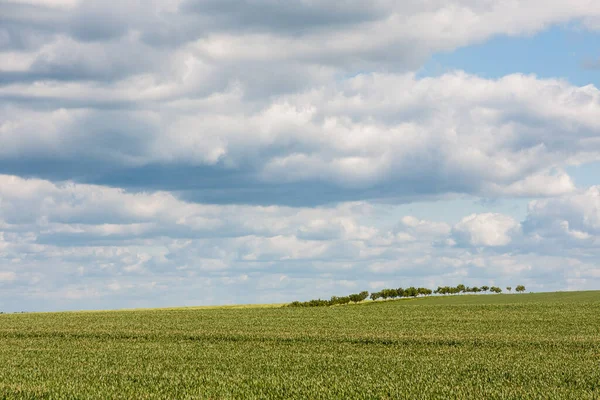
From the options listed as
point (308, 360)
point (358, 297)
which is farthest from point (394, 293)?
point (308, 360)

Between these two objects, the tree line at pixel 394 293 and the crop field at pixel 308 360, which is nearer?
the crop field at pixel 308 360

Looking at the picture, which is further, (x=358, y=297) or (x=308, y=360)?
(x=358, y=297)

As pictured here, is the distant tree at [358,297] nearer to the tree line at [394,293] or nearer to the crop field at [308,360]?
the tree line at [394,293]

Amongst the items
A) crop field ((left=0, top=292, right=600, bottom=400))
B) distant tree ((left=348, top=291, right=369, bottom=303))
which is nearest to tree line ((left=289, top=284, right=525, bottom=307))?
distant tree ((left=348, top=291, right=369, bottom=303))

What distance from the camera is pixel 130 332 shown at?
45.9 metres

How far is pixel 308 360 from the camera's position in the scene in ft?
95.1

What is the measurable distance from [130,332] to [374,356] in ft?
72.8

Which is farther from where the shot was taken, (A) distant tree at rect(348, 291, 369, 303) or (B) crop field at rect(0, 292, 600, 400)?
(A) distant tree at rect(348, 291, 369, 303)

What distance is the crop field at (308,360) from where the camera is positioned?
21.0 metres

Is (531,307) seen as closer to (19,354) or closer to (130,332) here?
(130,332)

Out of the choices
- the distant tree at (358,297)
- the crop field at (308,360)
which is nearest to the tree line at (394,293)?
the distant tree at (358,297)

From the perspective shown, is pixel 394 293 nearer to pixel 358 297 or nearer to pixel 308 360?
pixel 358 297

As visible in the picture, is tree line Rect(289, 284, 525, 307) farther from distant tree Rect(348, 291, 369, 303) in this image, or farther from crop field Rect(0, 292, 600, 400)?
crop field Rect(0, 292, 600, 400)

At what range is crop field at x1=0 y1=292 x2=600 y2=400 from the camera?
21.0m
